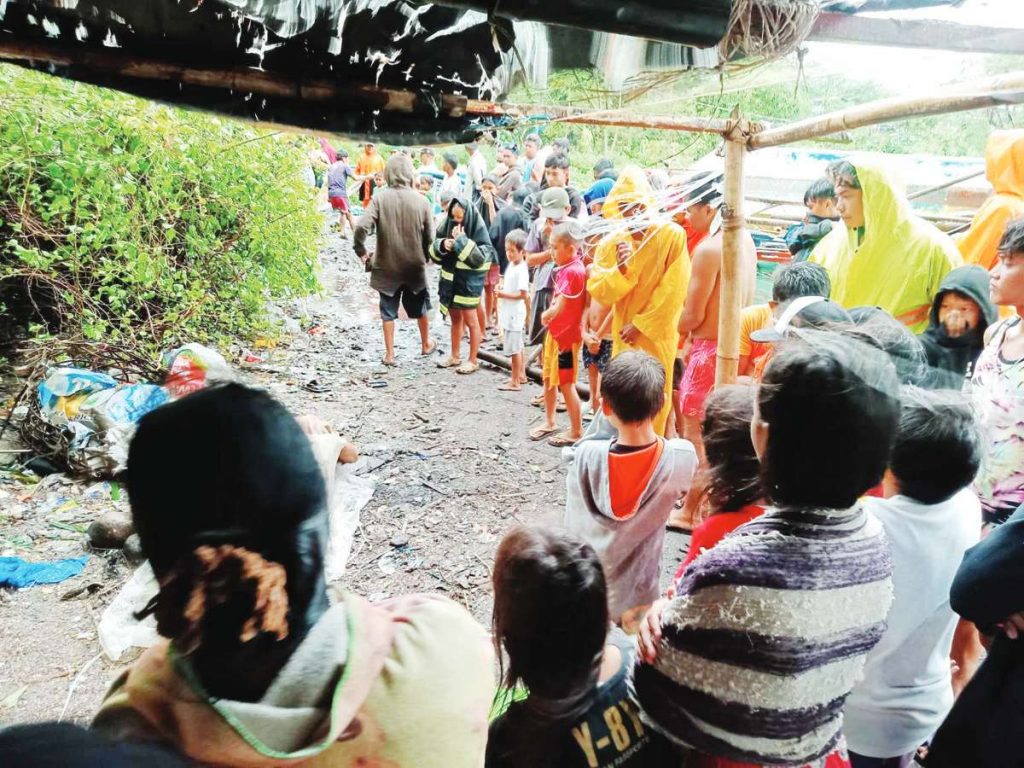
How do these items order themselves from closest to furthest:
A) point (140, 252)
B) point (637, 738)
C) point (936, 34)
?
point (637, 738), point (936, 34), point (140, 252)

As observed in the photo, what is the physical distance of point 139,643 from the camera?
106 inches

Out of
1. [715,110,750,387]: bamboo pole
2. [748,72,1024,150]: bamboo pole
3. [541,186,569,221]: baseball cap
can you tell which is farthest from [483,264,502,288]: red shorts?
[748,72,1024,150]: bamboo pole

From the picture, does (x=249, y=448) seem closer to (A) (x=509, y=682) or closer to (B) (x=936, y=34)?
(A) (x=509, y=682)

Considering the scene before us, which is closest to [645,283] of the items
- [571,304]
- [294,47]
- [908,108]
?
[571,304]

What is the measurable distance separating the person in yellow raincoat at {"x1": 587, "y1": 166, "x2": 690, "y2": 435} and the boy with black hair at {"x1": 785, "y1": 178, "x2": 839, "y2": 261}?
4.62 ft

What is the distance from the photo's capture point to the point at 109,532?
328cm

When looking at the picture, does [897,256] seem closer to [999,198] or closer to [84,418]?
[999,198]

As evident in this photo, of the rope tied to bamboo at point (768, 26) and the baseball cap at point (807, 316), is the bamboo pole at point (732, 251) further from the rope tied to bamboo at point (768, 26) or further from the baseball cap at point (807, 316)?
the rope tied to bamboo at point (768, 26)

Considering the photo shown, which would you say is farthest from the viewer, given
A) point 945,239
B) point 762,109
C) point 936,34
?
point 762,109

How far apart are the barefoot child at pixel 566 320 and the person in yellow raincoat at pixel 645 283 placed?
606 mm

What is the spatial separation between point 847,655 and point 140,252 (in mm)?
5014

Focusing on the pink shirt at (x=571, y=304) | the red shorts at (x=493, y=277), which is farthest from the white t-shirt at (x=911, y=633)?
the red shorts at (x=493, y=277)

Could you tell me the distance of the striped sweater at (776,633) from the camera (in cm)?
109

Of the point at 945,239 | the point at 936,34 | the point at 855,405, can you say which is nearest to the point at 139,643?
the point at 855,405
